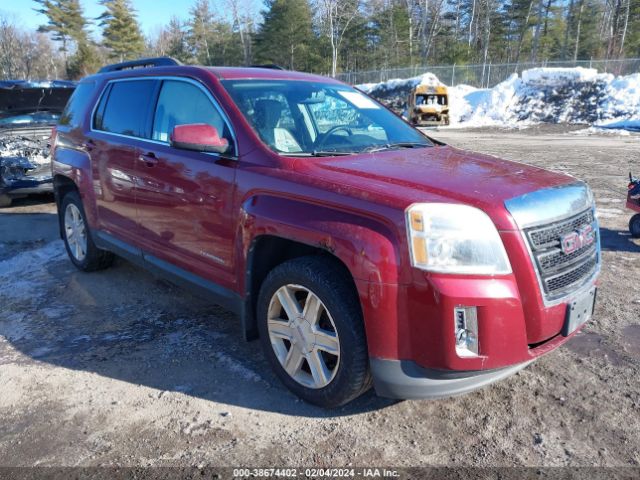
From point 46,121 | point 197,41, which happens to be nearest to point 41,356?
point 46,121

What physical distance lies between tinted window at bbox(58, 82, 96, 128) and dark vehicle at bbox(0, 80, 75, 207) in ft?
11.7

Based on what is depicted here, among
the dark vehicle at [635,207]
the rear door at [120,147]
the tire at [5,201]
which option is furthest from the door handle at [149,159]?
the tire at [5,201]

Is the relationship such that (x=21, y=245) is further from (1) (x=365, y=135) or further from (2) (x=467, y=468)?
(2) (x=467, y=468)

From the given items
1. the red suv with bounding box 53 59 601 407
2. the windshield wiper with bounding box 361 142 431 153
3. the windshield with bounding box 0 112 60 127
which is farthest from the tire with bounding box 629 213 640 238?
the windshield with bounding box 0 112 60 127

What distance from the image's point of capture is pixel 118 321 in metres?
4.32

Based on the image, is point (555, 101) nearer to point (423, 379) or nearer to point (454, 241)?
point (454, 241)

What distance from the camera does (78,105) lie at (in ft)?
17.5

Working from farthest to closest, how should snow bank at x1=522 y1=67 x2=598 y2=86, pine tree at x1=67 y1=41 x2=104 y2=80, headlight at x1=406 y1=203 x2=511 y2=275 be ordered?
pine tree at x1=67 y1=41 x2=104 y2=80 < snow bank at x1=522 y1=67 x2=598 y2=86 < headlight at x1=406 y1=203 x2=511 y2=275

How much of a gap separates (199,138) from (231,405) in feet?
5.37

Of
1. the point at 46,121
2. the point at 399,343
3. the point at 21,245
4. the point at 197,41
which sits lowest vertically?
the point at 21,245

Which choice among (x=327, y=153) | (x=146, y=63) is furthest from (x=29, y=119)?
(x=327, y=153)

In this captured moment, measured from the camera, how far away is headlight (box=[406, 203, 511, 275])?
2424 mm

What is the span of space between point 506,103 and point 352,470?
2995 centimetres

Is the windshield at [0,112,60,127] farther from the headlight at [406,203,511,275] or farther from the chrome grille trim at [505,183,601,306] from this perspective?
the chrome grille trim at [505,183,601,306]
